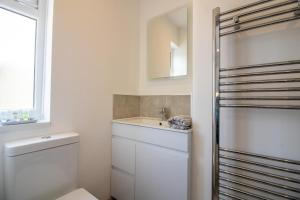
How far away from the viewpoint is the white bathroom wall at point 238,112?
3.07 ft

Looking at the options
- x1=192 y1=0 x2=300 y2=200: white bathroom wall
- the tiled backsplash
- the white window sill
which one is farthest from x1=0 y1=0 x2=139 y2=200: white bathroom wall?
x1=192 y1=0 x2=300 y2=200: white bathroom wall

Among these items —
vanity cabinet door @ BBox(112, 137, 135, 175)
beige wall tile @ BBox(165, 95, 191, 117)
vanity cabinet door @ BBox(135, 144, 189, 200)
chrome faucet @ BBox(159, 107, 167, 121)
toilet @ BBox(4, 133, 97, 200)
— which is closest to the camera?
toilet @ BBox(4, 133, 97, 200)

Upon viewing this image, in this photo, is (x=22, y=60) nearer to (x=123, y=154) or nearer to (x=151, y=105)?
(x=123, y=154)

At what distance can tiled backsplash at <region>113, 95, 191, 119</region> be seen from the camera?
1706 mm

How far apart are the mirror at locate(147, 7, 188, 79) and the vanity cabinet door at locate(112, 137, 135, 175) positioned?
0.80 meters

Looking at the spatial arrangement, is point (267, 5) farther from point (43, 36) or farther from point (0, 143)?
point (0, 143)

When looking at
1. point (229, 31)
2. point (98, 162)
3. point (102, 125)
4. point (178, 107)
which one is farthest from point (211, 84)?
point (98, 162)

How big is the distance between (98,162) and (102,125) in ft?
1.16

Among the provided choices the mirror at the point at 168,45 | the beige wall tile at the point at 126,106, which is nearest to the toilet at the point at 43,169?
the beige wall tile at the point at 126,106

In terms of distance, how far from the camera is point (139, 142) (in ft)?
4.92

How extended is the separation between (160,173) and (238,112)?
75 centimetres

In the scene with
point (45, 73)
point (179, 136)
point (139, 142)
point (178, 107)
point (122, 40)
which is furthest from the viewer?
point (122, 40)

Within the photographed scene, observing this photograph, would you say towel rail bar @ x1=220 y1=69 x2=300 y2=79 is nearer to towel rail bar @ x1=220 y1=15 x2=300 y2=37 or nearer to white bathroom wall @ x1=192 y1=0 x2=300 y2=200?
white bathroom wall @ x1=192 y1=0 x2=300 y2=200

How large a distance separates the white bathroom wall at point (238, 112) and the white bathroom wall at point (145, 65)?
0.45 metres
